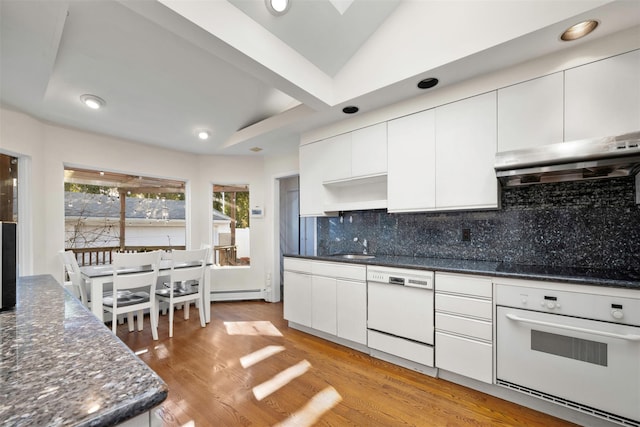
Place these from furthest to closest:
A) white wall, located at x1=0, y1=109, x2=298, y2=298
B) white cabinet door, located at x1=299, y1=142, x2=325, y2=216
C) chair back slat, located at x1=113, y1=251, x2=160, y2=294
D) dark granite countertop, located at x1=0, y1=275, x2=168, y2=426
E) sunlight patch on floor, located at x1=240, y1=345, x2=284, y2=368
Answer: white cabinet door, located at x1=299, y1=142, x2=325, y2=216 → white wall, located at x1=0, y1=109, x2=298, y2=298 → chair back slat, located at x1=113, y1=251, x2=160, y2=294 → sunlight patch on floor, located at x1=240, y1=345, x2=284, y2=368 → dark granite countertop, located at x1=0, y1=275, x2=168, y2=426

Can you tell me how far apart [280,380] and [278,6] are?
9.36 feet

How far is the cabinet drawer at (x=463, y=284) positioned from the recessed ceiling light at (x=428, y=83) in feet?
5.30

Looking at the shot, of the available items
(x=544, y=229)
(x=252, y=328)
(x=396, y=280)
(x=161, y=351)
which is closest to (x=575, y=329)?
(x=544, y=229)

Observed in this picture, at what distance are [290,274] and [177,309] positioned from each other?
2.09 metres

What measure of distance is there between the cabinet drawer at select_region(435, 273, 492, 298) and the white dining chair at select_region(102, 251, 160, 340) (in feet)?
A: 9.33

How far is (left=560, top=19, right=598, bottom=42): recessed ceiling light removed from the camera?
1.75 meters

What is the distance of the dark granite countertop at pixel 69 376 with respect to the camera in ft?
1.49

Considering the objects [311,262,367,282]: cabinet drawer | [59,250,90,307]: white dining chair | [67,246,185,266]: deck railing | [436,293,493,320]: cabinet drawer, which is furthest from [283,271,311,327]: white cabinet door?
[67,246,185,266]: deck railing

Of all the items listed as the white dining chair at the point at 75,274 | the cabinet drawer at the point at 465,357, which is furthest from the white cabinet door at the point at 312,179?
the white dining chair at the point at 75,274

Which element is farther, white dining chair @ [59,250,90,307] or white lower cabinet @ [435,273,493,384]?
white dining chair @ [59,250,90,307]

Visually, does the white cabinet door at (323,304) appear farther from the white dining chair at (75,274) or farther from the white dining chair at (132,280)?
the white dining chair at (75,274)

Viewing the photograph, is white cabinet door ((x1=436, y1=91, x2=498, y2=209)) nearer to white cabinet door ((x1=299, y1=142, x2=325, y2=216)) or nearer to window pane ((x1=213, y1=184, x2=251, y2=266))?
white cabinet door ((x1=299, y1=142, x2=325, y2=216))

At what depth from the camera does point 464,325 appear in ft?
6.91

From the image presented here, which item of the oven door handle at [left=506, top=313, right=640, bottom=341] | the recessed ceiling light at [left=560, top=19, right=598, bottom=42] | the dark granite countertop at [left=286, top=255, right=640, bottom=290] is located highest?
the recessed ceiling light at [left=560, top=19, right=598, bottom=42]
